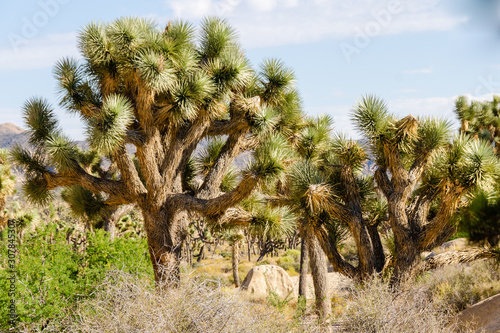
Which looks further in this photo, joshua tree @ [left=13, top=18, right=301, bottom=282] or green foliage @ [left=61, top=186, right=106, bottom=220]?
green foliage @ [left=61, top=186, right=106, bottom=220]

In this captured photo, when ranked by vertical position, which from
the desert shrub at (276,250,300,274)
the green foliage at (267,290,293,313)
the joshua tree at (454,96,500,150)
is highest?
the joshua tree at (454,96,500,150)

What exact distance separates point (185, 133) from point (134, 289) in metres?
4.59

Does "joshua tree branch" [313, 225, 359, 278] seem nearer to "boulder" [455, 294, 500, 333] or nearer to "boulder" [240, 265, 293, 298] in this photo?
"boulder" [455, 294, 500, 333]

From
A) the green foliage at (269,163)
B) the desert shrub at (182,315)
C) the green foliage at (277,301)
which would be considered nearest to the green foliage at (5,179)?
the green foliage at (269,163)

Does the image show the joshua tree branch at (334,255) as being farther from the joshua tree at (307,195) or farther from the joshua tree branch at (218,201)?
the joshua tree branch at (218,201)

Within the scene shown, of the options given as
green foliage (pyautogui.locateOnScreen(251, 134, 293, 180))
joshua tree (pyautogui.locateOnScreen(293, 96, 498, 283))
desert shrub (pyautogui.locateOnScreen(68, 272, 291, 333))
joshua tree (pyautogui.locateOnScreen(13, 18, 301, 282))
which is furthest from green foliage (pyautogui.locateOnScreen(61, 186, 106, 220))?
desert shrub (pyautogui.locateOnScreen(68, 272, 291, 333))

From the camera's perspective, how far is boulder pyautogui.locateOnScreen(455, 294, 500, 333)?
7.16 m

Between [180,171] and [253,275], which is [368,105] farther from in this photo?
[253,275]

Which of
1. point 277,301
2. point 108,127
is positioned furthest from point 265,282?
point 108,127

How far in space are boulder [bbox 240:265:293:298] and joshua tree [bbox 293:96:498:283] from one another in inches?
258

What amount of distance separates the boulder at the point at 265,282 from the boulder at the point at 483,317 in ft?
23.3

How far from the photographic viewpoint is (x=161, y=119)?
839cm

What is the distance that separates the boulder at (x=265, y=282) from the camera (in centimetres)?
1477

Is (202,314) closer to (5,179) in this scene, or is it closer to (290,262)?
(5,179)
